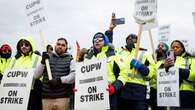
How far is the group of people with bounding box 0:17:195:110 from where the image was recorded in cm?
948

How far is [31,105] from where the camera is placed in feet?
35.7

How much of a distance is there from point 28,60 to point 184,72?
10.5 feet

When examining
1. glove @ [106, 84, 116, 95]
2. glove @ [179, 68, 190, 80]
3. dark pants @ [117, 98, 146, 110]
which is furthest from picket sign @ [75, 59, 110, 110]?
glove @ [179, 68, 190, 80]

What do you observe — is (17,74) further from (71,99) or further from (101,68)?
(101,68)

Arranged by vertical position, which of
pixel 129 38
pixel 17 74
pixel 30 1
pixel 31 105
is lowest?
pixel 31 105

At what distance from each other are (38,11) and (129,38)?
202 cm

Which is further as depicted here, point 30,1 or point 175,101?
point 30,1

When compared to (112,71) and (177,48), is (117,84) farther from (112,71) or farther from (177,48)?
(177,48)

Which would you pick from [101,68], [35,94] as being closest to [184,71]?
[101,68]

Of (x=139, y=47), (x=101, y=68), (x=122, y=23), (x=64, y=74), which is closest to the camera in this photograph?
(x=101, y=68)

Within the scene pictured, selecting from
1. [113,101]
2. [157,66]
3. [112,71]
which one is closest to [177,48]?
[157,66]

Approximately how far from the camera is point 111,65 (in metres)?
9.35

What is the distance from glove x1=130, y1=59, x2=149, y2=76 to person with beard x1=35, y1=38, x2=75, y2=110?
1192mm

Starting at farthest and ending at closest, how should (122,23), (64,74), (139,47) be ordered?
(122,23)
(139,47)
(64,74)
